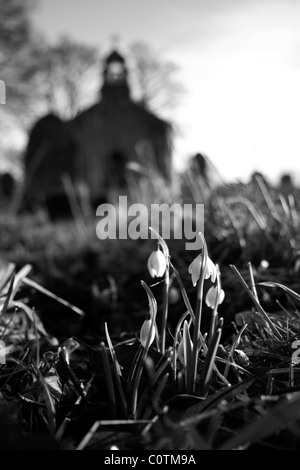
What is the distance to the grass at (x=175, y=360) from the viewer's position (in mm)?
773

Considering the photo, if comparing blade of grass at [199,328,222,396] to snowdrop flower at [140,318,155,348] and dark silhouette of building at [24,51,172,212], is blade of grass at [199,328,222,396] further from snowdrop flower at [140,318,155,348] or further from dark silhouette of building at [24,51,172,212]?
dark silhouette of building at [24,51,172,212]

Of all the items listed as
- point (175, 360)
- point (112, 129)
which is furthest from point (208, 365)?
point (112, 129)

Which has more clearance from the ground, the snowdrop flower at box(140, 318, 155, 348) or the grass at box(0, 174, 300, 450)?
the snowdrop flower at box(140, 318, 155, 348)

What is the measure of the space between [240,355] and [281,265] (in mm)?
1057

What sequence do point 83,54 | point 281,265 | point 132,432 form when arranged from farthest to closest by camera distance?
point 83,54 < point 281,265 < point 132,432

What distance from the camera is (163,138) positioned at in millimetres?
22469

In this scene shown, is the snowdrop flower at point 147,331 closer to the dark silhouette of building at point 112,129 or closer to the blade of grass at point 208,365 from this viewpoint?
the blade of grass at point 208,365

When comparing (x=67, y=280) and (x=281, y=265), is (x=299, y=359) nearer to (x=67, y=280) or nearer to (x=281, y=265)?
(x=281, y=265)

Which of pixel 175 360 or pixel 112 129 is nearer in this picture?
pixel 175 360

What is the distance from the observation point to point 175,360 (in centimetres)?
94

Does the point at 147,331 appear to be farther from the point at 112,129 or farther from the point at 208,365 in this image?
the point at 112,129

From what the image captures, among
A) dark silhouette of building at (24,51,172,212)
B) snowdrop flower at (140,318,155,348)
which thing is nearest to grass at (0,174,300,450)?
snowdrop flower at (140,318,155,348)

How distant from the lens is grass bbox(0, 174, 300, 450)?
77 centimetres
